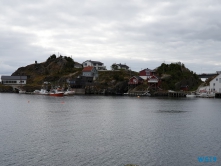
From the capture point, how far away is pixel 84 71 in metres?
137

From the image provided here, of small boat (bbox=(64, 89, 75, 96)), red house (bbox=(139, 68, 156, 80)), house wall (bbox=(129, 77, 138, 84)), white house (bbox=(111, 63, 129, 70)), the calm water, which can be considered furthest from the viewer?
white house (bbox=(111, 63, 129, 70))

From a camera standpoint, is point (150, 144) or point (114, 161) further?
point (150, 144)

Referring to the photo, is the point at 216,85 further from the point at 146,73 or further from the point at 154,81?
the point at 146,73

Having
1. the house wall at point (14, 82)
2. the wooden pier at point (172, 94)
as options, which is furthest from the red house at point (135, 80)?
the house wall at point (14, 82)

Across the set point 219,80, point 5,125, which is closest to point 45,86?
point 219,80

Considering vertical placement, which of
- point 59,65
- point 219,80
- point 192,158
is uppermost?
point 59,65

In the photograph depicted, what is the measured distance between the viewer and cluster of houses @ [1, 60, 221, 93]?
10104 centimetres

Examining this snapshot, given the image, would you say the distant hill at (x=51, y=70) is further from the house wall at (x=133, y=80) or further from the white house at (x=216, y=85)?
the white house at (x=216, y=85)

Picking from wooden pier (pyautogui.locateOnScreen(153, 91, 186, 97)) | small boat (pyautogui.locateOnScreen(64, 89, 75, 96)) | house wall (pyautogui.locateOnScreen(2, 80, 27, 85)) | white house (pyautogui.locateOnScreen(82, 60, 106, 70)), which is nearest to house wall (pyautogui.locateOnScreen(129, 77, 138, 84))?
wooden pier (pyautogui.locateOnScreen(153, 91, 186, 97))

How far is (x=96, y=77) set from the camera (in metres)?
136

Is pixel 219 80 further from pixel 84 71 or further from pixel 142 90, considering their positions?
pixel 84 71

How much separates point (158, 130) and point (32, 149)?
53.6ft

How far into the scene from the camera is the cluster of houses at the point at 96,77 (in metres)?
101

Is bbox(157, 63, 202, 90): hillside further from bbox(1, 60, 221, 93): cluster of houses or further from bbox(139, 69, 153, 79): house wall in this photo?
bbox(139, 69, 153, 79): house wall
